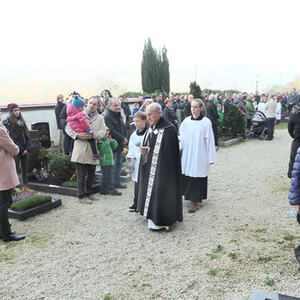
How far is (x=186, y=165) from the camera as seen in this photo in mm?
6477

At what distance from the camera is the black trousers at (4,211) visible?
5016 millimetres

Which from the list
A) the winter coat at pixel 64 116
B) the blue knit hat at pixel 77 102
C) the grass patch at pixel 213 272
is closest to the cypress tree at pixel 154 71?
the winter coat at pixel 64 116

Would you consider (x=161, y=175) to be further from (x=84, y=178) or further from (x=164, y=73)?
(x=164, y=73)

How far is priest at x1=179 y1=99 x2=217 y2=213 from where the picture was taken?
638cm

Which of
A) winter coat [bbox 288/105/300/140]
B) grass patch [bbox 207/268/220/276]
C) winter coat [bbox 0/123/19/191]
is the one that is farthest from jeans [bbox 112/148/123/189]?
grass patch [bbox 207/268/220/276]

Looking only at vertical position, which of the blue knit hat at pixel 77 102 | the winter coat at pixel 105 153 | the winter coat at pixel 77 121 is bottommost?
the winter coat at pixel 105 153

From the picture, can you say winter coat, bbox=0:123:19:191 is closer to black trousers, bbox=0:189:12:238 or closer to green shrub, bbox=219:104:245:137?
black trousers, bbox=0:189:12:238

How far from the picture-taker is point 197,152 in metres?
6.38

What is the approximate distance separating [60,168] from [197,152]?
3461 millimetres

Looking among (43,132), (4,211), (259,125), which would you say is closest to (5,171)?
(4,211)

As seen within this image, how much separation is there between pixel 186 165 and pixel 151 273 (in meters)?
2.61

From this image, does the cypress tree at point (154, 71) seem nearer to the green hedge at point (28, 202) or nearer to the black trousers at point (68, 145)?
the black trousers at point (68, 145)

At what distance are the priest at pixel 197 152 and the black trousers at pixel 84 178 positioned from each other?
189cm

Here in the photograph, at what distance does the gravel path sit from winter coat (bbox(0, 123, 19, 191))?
935 mm
